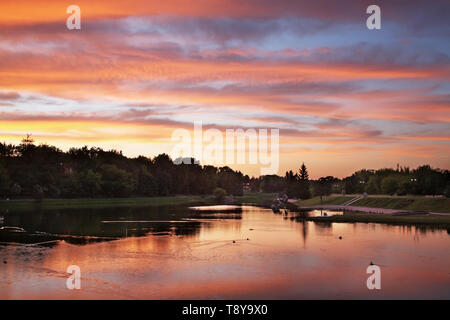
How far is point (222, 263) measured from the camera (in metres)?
41.3

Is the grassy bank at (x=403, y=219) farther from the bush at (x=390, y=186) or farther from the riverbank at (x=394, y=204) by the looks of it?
the bush at (x=390, y=186)

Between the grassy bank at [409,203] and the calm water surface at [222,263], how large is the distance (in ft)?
95.6

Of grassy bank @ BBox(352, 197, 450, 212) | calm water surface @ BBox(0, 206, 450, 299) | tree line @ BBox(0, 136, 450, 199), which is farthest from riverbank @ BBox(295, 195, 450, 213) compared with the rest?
calm water surface @ BBox(0, 206, 450, 299)

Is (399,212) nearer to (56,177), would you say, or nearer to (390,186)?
(390,186)

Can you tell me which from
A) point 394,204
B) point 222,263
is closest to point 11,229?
point 222,263

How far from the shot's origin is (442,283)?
33656 mm

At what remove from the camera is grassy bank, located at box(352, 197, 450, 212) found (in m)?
94.4

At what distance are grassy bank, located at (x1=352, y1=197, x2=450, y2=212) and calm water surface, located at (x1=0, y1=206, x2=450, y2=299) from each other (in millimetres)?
29131

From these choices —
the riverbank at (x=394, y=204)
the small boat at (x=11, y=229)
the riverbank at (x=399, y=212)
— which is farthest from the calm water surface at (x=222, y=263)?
the riverbank at (x=394, y=204)

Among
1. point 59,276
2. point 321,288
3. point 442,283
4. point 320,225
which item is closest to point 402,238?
point 320,225

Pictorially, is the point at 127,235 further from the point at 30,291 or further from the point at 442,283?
the point at 442,283

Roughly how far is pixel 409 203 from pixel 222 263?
3010 inches
